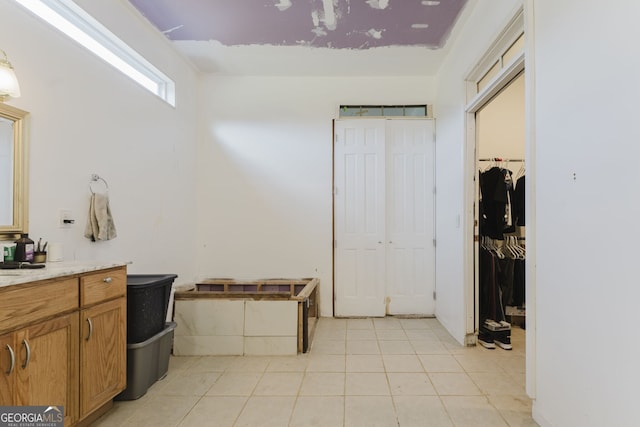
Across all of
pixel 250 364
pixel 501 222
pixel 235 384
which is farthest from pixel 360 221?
pixel 235 384

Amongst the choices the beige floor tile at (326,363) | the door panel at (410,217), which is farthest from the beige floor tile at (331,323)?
the beige floor tile at (326,363)

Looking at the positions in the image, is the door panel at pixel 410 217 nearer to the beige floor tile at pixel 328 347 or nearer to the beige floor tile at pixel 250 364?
the beige floor tile at pixel 328 347

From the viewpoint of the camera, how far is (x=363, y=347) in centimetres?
305

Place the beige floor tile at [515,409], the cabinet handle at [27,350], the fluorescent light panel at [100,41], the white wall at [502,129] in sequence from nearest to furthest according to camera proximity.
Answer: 1. the cabinet handle at [27,350]
2. the beige floor tile at [515,409]
3. the fluorescent light panel at [100,41]
4. the white wall at [502,129]

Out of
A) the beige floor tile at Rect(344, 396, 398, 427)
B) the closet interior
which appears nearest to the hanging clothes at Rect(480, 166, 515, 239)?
the closet interior

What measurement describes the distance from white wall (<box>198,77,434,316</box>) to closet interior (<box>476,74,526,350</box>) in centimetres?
98

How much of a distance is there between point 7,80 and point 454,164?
3359 millimetres

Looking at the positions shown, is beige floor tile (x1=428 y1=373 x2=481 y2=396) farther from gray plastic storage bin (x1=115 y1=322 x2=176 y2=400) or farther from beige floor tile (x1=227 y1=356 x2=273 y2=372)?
gray plastic storage bin (x1=115 y1=322 x2=176 y2=400)

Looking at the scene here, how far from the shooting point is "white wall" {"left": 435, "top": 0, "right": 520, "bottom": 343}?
Answer: 2730 millimetres

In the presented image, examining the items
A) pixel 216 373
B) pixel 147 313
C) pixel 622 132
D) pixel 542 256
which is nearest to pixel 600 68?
pixel 622 132

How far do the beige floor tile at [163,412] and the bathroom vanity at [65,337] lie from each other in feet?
0.69

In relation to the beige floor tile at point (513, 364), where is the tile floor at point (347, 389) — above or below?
below

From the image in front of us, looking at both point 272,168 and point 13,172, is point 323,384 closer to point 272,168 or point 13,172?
point 13,172

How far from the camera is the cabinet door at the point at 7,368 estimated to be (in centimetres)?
129
